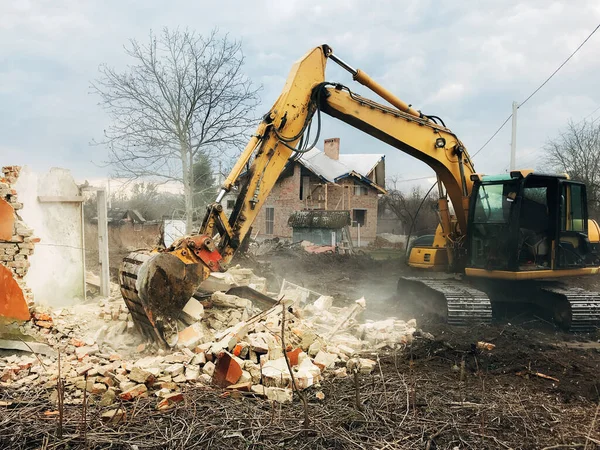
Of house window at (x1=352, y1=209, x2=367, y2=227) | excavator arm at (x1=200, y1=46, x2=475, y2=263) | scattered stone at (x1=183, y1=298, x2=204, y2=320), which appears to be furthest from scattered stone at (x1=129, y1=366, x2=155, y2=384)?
house window at (x1=352, y1=209, x2=367, y2=227)

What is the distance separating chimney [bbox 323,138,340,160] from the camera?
30.3 m

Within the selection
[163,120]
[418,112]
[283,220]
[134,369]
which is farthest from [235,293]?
[283,220]

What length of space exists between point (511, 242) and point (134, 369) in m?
5.99

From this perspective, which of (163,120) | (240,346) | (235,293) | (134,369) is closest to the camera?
(134,369)

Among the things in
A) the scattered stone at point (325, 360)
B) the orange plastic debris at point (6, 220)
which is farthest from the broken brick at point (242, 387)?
the orange plastic debris at point (6, 220)

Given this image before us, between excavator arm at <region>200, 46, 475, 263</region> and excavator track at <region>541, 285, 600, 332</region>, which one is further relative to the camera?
excavator track at <region>541, 285, 600, 332</region>

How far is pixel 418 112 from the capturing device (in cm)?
759

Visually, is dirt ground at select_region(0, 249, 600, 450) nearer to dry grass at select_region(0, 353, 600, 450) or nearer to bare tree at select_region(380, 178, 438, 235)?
dry grass at select_region(0, 353, 600, 450)

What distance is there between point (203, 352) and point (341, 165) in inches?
1010

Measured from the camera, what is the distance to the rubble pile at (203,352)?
14.0ft

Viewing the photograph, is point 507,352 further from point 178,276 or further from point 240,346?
point 178,276

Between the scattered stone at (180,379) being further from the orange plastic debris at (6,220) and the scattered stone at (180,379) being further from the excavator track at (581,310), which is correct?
the excavator track at (581,310)

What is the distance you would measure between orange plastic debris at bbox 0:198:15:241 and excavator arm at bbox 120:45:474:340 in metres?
2.21

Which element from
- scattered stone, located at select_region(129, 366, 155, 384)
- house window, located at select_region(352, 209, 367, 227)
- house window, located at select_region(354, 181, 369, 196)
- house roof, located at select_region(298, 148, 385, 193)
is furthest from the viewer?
house window, located at select_region(352, 209, 367, 227)
